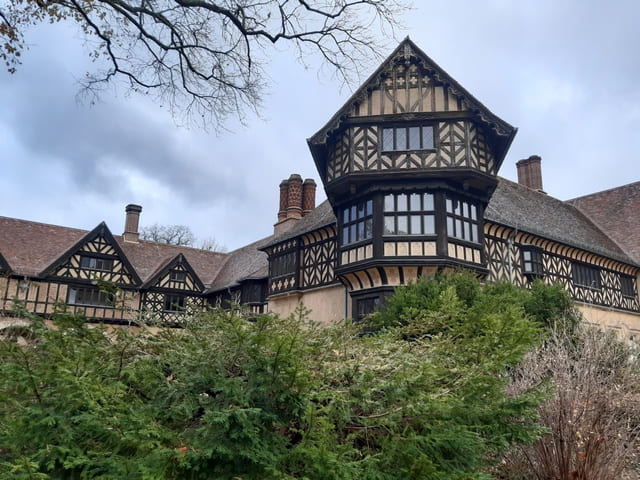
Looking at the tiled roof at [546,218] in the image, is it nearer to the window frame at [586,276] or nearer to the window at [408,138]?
the window frame at [586,276]

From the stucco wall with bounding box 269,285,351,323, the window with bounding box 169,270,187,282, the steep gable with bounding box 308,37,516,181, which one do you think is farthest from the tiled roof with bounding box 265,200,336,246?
the window with bounding box 169,270,187,282

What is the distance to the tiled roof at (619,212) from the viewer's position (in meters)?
25.8

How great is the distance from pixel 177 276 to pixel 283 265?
1017 centimetres

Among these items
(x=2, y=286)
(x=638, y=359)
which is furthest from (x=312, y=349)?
(x=2, y=286)

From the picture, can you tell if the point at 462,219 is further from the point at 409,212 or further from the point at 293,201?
the point at 293,201

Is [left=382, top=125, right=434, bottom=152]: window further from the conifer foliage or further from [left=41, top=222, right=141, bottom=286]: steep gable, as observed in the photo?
[left=41, top=222, right=141, bottom=286]: steep gable

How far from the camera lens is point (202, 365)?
3764mm

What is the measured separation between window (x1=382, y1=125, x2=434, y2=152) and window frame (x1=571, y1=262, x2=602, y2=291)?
9.99 metres

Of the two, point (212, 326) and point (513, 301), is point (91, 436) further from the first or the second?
point (513, 301)

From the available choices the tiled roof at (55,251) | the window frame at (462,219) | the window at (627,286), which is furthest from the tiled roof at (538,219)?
the tiled roof at (55,251)

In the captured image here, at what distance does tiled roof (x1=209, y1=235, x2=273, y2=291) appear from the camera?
26.5 meters

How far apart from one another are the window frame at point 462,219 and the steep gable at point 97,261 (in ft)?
57.9

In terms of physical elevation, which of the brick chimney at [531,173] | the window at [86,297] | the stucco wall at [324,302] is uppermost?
the brick chimney at [531,173]

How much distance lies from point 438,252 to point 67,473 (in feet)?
41.5
